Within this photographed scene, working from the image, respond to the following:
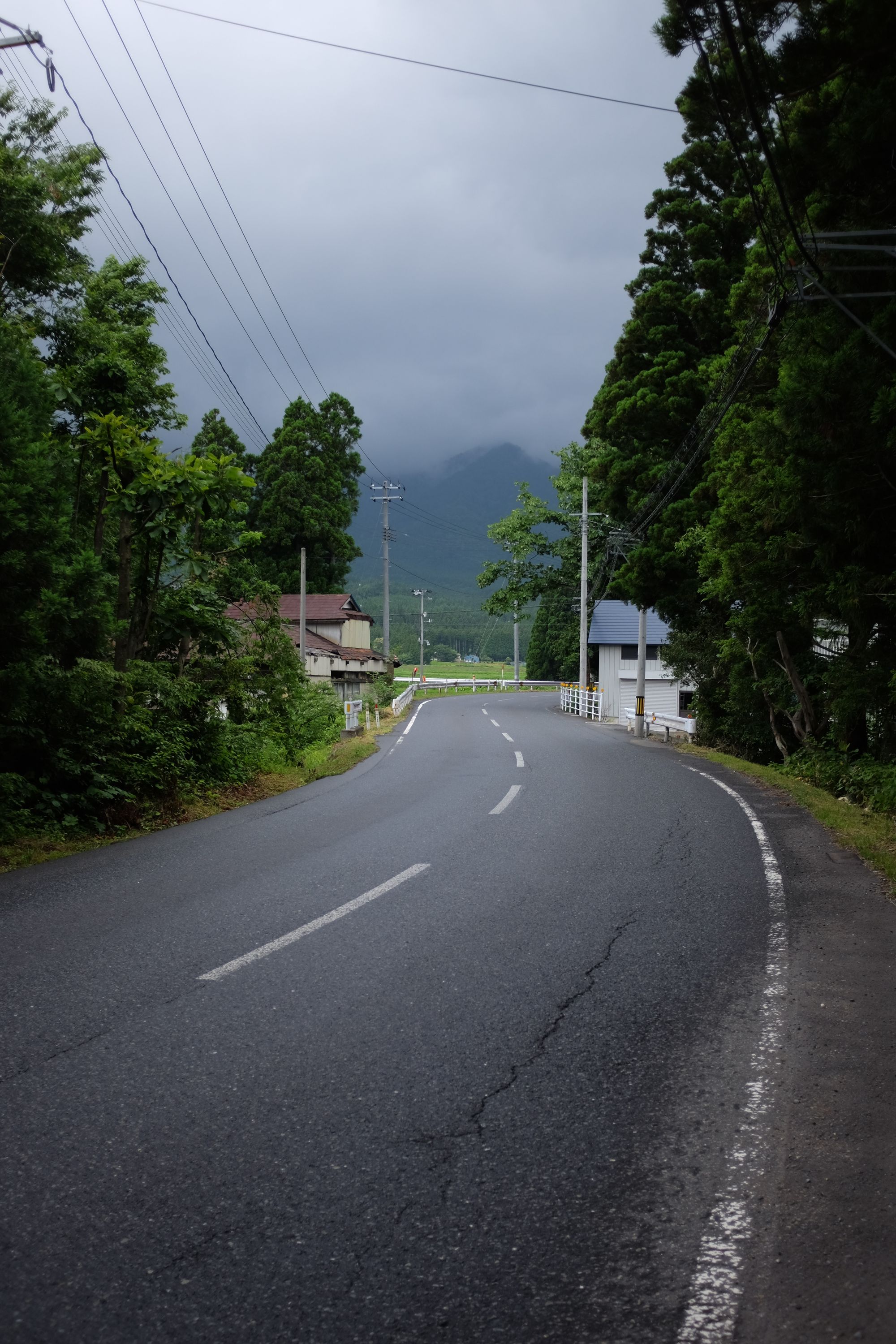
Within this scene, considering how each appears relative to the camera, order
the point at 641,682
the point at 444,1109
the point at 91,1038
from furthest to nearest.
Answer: the point at 641,682, the point at 91,1038, the point at 444,1109

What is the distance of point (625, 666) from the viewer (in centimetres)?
5088

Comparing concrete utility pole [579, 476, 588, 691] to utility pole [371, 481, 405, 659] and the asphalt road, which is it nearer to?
utility pole [371, 481, 405, 659]

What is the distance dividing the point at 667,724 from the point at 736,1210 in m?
26.7

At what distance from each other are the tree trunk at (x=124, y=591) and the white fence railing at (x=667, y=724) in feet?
59.4

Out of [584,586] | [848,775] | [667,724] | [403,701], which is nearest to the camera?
[848,775]

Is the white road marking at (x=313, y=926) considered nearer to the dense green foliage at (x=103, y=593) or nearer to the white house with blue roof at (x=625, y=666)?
the dense green foliage at (x=103, y=593)

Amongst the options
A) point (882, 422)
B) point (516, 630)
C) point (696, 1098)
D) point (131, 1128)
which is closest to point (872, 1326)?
point (696, 1098)

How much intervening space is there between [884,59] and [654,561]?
1440 centimetres

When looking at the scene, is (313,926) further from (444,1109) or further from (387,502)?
(387,502)

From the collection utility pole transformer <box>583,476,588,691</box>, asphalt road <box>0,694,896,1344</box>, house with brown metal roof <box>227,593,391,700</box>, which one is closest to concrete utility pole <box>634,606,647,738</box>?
utility pole transformer <box>583,476,588,691</box>

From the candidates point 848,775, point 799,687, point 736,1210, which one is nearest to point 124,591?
point 736,1210

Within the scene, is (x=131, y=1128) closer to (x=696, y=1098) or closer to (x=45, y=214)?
(x=696, y=1098)

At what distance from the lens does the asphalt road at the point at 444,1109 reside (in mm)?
2621

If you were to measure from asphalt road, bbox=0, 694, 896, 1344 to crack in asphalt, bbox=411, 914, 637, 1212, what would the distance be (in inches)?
0.5
